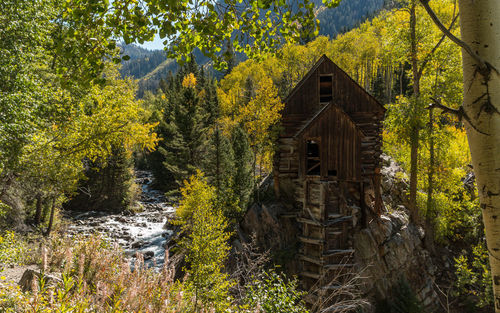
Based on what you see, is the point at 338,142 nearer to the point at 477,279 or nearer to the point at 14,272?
the point at 477,279

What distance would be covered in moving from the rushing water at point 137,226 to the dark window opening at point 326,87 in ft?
49.9

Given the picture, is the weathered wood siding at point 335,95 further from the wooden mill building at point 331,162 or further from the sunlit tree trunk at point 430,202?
the sunlit tree trunk at point 430,202

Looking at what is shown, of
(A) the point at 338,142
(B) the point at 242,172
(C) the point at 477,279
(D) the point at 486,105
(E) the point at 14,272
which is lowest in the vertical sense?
(C) the point at 477,279

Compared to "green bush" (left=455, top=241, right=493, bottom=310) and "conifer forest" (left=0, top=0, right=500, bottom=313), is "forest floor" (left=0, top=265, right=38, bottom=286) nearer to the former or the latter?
"conifer forest" (left=0, top=0, right=500, bottom=313)

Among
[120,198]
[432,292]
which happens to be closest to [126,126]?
[432,292]

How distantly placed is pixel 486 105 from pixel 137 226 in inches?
1135

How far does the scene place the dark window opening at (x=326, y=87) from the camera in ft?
53.7

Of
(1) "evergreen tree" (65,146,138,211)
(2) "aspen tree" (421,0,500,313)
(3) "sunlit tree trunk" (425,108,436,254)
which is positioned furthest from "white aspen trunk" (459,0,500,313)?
(1) "evergreen tree" (65,146,138,211)

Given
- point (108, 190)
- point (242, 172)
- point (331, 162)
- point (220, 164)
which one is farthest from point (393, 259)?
point (108, 190)

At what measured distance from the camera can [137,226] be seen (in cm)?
2677

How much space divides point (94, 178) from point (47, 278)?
31.9 meters

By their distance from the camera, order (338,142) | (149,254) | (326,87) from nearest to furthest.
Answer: (338,142)
(326,87)
(149,254)

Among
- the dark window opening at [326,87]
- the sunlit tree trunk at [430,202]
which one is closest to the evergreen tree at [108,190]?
the dark window opening at [326,87]

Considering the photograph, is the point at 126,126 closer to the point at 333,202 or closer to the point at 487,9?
the point at 333,202
